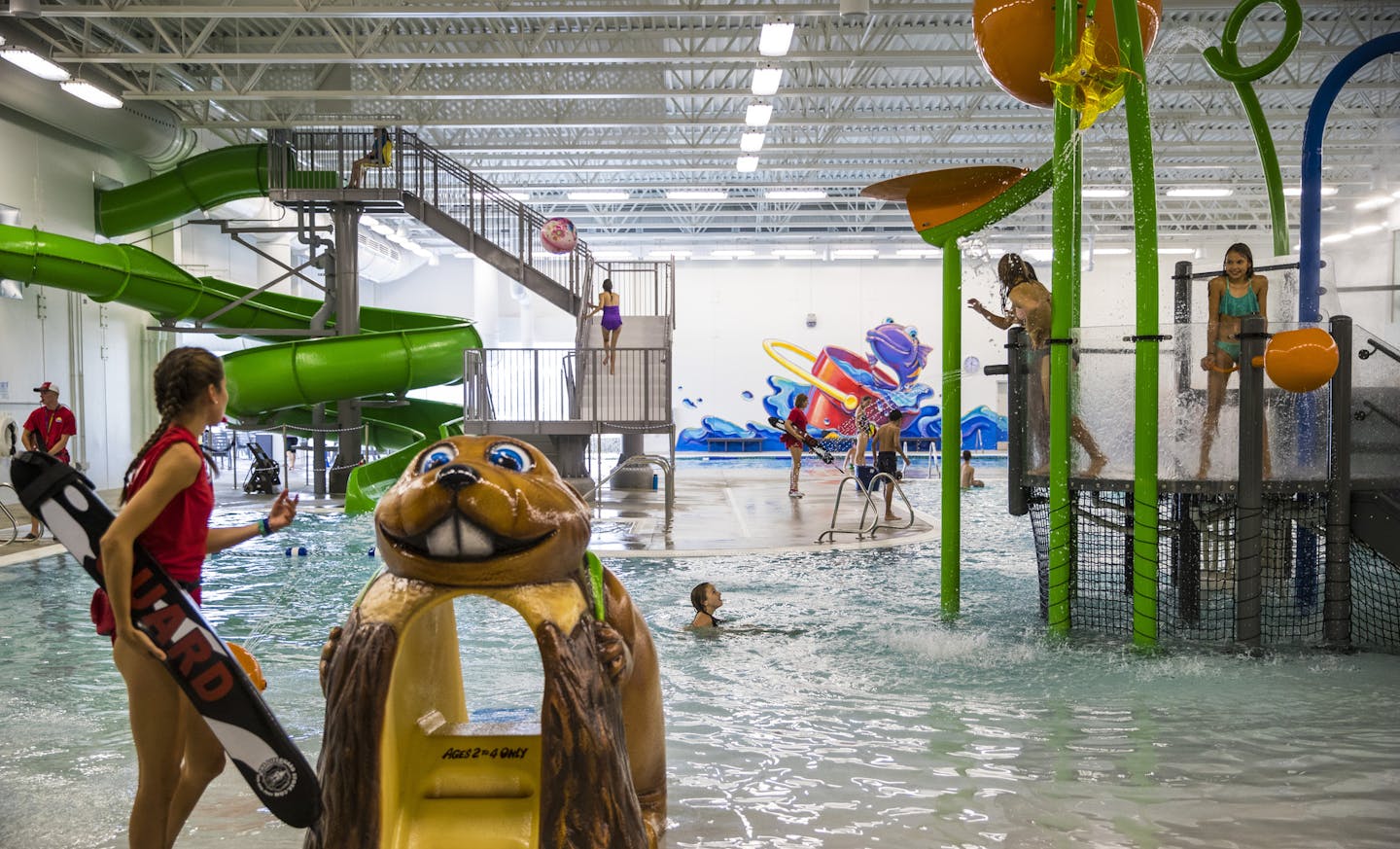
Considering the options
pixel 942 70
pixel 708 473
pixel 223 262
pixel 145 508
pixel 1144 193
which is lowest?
pixel 708 473

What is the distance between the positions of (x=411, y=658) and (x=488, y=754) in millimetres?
342

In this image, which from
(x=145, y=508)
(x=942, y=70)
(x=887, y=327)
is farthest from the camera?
(x=887, y=327)

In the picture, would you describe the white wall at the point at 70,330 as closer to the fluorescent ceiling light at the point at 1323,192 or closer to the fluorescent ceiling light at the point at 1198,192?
the fluorescent ceiling light at the point at 1198,192

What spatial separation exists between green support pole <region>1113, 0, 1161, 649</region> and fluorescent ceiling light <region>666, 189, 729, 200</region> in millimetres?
16752

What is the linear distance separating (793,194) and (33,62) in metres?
14.8

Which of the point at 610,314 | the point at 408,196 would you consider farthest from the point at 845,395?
the point at 408,196

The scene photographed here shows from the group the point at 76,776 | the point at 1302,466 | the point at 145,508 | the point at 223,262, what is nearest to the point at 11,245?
the point at 223,262

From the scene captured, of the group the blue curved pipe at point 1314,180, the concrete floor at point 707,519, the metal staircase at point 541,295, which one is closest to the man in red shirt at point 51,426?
the concrete floor at point 707,519

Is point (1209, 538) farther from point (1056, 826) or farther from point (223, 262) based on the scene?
point (223, 262)

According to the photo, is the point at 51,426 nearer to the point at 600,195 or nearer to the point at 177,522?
the point at 177,522

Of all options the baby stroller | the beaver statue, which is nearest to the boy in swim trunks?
the baby stroller

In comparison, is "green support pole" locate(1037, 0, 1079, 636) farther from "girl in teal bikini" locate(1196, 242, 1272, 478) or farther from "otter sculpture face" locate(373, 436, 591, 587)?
"otter sculpture face" locate(373, 436, 591, 587)

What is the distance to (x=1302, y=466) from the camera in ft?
19.7

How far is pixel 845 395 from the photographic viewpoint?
1159 inches
